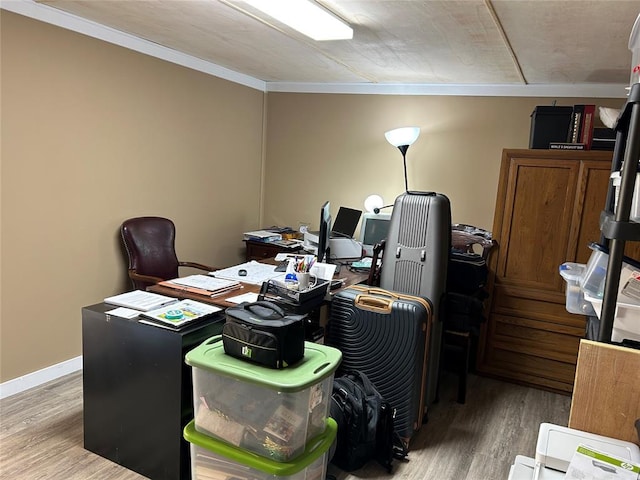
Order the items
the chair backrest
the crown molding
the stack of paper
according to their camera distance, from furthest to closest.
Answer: the stack of paper < the crown molding < the chair backrest

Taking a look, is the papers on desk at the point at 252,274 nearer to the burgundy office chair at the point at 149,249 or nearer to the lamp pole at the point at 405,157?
the burgundy office chair at the point at 149,249

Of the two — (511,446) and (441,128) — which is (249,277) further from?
(441,128)

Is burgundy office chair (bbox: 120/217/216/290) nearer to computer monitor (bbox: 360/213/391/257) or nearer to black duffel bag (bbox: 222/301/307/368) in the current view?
computer monitor (bbox: 360/213/391/257)

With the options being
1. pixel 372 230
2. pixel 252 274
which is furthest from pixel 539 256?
pixel 252 274

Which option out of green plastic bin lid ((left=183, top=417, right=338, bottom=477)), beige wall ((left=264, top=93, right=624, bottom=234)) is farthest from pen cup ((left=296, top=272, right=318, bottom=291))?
beige wall ((left=264, top=93, right=624, bottom=234))

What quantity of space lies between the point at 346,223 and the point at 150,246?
1580 mm

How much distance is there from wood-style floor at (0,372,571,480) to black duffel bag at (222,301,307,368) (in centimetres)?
98

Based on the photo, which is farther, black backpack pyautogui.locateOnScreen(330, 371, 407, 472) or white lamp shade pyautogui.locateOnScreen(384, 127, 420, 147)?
white lamp shade pyautogui.locateOnScreen(384, 127, 420, 147)

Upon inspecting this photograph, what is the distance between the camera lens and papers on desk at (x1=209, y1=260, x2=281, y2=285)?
296 cm

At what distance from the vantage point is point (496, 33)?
255 centimetres

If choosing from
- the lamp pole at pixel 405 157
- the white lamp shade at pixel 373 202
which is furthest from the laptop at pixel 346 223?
the lamp pole at pixel 405 157

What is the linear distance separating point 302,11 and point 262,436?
1907 mm

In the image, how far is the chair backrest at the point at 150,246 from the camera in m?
3.39

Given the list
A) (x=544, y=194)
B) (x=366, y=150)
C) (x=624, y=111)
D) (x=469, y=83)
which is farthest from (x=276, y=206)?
(x=624, y=111)
